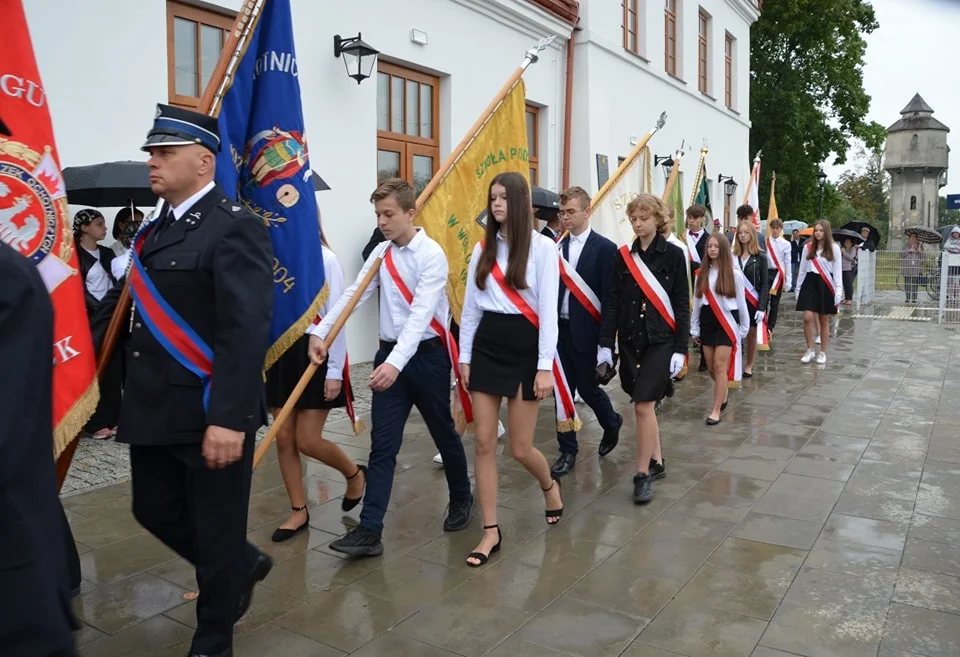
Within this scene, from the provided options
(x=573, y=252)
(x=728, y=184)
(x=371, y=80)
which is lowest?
(x=573, y=252)

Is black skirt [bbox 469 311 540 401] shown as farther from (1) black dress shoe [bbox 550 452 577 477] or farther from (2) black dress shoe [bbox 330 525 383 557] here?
(1) black dress shoe [bbox 550 452 577 477]

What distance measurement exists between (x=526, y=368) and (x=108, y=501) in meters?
2.84

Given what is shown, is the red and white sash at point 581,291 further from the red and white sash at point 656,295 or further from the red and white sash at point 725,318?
the red and white sash at point 725,318

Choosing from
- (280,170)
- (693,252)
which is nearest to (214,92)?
(280,170)

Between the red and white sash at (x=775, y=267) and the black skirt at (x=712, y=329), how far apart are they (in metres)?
4.77

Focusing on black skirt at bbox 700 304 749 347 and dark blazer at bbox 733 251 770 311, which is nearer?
black skirt at bbox 700 304 749 347

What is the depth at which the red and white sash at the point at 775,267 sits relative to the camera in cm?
1242

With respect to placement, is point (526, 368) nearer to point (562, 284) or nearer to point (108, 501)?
point (562, 284)

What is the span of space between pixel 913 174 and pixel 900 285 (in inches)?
1404

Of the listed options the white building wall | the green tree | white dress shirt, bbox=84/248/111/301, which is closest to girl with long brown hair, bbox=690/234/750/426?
the white building wall

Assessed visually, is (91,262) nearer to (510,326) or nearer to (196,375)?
(510,326)

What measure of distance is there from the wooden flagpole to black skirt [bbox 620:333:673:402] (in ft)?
9.80

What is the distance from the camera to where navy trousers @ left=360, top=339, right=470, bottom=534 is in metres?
4.39

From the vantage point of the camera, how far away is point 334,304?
4.83 metres
